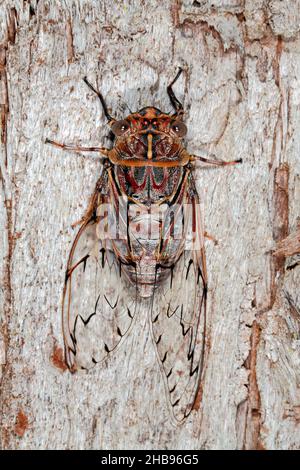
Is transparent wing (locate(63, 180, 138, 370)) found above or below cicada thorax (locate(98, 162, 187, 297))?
below

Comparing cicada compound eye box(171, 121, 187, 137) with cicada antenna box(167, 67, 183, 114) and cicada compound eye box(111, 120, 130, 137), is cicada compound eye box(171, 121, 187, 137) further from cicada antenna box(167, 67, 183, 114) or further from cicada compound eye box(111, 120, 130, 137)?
cicada compound eye box(111, 120, 130, 137)

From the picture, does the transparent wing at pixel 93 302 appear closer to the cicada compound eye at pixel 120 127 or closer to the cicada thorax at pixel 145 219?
the cicada thorax at pixel 145 219

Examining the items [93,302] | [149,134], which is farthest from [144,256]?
[149,134]

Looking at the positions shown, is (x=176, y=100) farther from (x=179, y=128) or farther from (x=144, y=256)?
(x=144, y=256)

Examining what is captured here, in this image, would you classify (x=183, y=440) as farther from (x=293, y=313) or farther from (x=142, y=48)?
(x=142, y=48)

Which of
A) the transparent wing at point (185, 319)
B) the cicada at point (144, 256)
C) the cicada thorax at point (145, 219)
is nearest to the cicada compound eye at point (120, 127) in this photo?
the cicada at point (144, 256)

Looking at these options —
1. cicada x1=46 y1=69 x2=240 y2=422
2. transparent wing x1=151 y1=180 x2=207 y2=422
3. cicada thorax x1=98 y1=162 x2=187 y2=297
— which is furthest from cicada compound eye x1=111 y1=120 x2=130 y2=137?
transparent wing x1=151 y1=180 x2=207 y2=422

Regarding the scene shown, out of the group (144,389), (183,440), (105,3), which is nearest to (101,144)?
(105,3)
